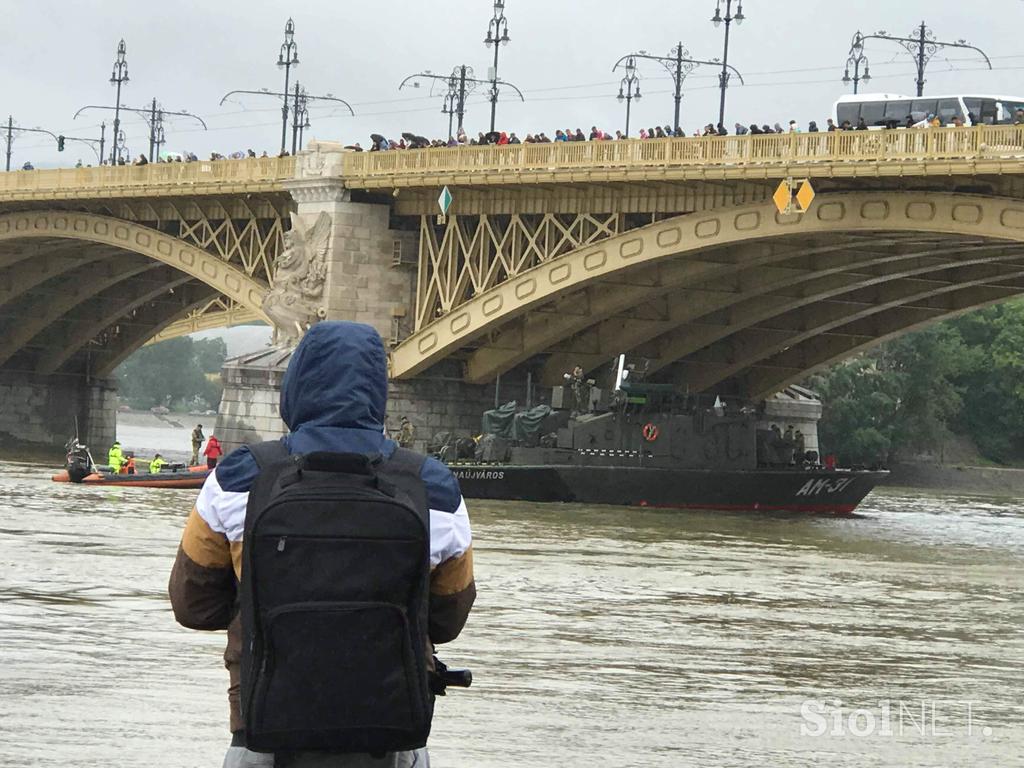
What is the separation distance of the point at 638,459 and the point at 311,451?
1643 inches

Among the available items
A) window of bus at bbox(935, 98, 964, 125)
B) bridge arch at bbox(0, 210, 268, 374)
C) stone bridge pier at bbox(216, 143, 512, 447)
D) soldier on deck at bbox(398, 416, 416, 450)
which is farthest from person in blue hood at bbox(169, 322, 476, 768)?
bridge arch at bbox(0, 210, 268, 374)

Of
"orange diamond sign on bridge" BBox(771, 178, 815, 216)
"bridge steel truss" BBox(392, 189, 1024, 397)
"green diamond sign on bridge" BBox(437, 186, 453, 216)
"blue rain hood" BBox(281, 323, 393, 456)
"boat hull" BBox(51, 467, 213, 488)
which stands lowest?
"boat hull" BBox(51, 467, 213, 488)

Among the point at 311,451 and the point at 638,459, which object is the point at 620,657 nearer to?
the point at 311,451

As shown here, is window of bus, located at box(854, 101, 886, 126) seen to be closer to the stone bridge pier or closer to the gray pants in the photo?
the stone bridge pier

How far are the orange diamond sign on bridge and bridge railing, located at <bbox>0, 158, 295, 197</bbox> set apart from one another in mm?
17815

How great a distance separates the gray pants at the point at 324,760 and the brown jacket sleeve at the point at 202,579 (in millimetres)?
439

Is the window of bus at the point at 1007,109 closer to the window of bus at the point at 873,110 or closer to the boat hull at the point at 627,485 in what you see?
the window of bus at the point at 873,110

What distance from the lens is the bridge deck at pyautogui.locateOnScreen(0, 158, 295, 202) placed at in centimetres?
5428

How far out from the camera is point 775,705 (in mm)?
13320

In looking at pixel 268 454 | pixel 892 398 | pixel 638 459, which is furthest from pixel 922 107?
pixel 268 454

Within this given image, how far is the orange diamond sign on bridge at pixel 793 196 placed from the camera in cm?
3959

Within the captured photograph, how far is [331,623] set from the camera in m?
5.46

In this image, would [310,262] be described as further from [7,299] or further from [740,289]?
[7,299]

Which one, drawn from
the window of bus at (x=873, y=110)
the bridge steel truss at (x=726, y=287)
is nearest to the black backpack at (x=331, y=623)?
the bridge steel truss at (x=726, y=287)
